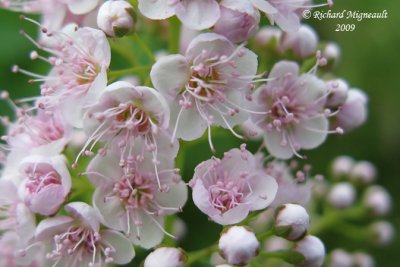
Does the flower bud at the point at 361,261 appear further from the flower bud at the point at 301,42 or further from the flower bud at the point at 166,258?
the flower bud at the point at 166,258

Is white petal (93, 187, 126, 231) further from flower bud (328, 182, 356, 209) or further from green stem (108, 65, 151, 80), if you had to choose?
flower bud (328, 182, 356, 209)

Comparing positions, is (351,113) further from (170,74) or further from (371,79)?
(371,79)

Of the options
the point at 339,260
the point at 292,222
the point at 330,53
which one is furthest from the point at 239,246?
the point at 339,260

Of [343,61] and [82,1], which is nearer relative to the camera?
[82,1]

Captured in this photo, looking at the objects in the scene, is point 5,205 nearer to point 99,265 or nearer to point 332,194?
point 99,265

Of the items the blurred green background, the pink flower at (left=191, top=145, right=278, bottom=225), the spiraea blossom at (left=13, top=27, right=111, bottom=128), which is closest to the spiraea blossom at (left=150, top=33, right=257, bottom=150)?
the pink flower at (left=191, top=145, right=278, bottom=225)

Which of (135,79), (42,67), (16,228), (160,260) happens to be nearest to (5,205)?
(16,228)

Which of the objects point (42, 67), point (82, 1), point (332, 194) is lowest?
point (332, 194)

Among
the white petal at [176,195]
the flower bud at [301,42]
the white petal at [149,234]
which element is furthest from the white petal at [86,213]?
the flower bud at [301,42]
